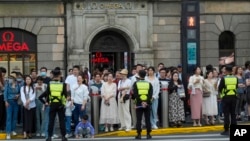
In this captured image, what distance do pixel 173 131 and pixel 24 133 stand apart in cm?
428

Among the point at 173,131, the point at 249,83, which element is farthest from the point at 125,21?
the point at 173,131

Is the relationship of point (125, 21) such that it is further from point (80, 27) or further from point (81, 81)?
point (81, 81)

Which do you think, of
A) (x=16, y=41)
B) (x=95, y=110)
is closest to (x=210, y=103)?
(x=95, y=110)

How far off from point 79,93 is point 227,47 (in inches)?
559

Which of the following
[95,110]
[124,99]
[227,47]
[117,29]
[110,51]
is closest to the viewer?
[124,99]

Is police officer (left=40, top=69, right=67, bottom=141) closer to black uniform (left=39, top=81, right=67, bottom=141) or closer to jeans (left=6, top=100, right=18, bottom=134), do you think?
black uniform (left=39, top=81, right=67, bottom=141)

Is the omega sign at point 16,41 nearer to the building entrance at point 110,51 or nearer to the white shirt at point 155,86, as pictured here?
the building entrance at point 110,51

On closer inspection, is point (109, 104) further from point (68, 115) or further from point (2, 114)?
point (2, 114)

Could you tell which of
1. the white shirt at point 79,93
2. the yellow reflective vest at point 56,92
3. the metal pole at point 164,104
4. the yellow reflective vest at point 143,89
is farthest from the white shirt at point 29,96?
the metal pole at point 164,104

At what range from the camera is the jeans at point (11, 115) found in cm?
1460

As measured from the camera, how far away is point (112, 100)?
15.4 metres

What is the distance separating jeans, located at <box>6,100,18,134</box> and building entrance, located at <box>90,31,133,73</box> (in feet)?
37.7

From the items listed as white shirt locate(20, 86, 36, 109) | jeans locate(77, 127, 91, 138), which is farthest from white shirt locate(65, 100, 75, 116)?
white shirt locate(20, 86, 36, 109)

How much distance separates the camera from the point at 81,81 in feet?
48.9
